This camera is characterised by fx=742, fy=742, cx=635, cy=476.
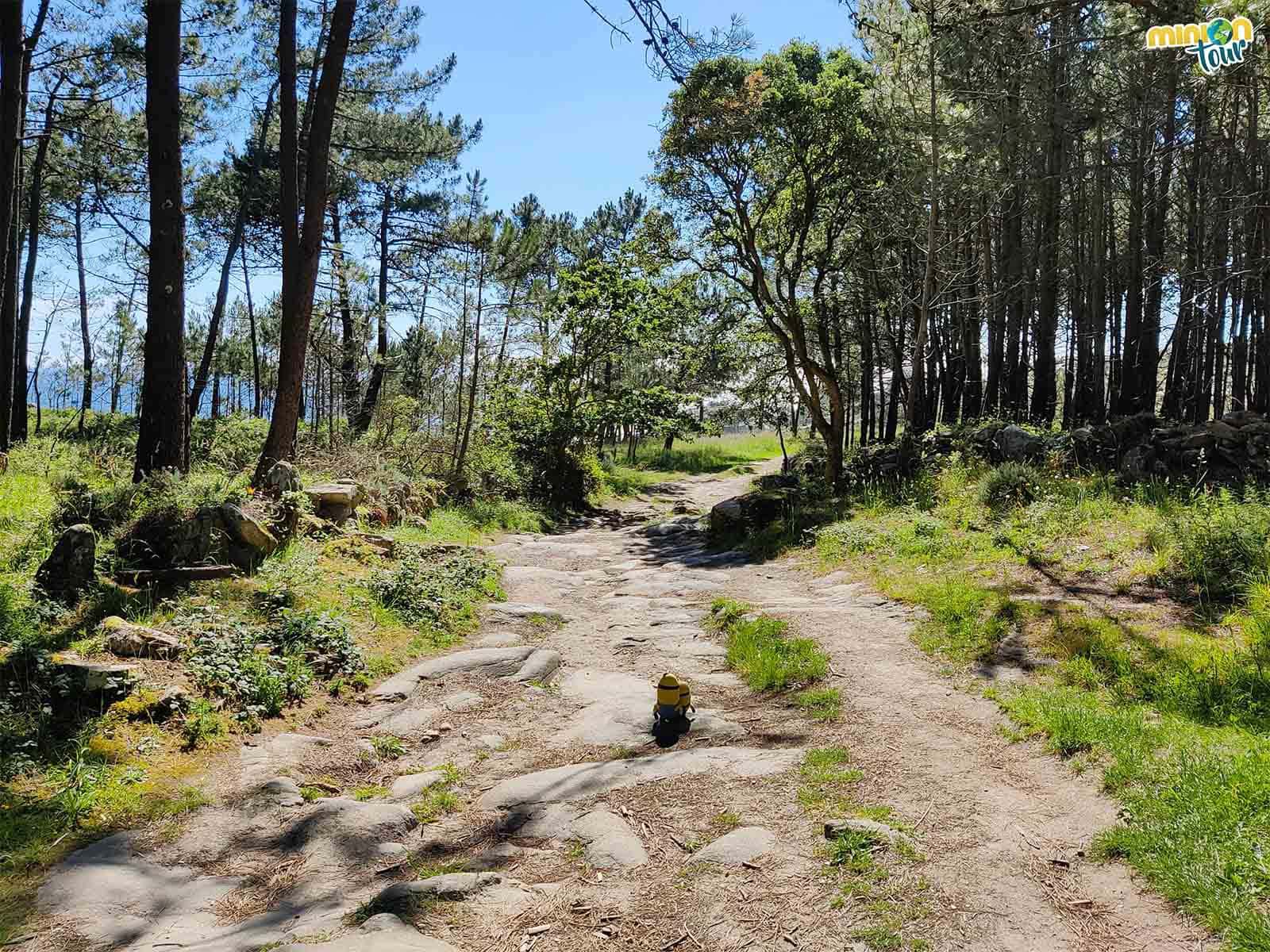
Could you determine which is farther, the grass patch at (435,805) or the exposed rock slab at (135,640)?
the exposed rock slab at (135,640)

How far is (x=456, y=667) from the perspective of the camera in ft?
19.6

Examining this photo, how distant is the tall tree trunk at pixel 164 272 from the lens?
24.3ft

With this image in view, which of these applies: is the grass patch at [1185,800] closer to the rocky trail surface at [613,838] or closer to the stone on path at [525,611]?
the rocky trail surface at [613,838]

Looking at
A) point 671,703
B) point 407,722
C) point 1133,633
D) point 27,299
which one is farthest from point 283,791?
point 27,299

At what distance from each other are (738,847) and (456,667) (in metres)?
3.36

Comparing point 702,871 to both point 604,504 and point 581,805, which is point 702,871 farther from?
point 604,504

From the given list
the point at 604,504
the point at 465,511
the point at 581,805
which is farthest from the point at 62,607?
the point at 604,504

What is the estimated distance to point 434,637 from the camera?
22.1ft

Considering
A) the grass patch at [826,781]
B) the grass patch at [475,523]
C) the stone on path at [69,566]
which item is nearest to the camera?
the grass patch at [826,781]

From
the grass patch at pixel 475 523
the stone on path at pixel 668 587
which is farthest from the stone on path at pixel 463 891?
the grass patch at pixel 475 523

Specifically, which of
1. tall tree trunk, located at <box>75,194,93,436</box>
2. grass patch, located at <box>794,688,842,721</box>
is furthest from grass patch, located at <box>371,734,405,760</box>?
tall tree trunk, located at <box>75,194,93,436</box>

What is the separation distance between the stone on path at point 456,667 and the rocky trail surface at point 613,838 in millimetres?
40

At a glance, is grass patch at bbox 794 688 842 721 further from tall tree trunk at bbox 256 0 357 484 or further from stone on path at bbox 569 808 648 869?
tall tree trunk at bbox 256 0 357 484

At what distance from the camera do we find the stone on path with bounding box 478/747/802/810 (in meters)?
3.87
